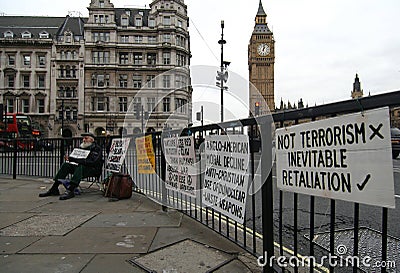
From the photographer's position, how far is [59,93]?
173ft

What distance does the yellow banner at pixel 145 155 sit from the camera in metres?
5.39

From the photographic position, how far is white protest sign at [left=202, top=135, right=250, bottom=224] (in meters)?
2.94

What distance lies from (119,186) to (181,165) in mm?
2356

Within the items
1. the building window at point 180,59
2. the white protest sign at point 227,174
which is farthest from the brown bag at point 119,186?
the building window at point 180,59

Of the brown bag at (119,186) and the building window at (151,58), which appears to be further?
the building window at (151,58)

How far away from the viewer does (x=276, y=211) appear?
506cm

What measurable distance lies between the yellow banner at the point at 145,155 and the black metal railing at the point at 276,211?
11 centimetres

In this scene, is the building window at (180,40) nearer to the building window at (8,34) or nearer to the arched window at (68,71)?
the arched window at (68,71)

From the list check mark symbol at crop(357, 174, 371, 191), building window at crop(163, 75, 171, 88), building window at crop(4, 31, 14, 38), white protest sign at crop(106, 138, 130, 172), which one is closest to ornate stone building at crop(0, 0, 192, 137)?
building window at crop(163, 75, 171, 88)

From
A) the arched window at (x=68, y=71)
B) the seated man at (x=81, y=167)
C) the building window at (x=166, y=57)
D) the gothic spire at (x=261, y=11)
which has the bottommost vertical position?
the seated man at (x=81, y=167)

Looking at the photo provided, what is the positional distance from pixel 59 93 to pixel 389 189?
2295 inches

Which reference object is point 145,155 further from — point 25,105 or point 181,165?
point 25,105

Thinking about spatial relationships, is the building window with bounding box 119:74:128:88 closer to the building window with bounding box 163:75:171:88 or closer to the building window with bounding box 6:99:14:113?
the building window with bounding box 163:75:171:88

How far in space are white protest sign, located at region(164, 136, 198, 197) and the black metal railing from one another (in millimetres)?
117
